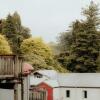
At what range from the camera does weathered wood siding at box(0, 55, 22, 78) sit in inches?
953

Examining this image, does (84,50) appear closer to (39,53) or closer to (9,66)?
(39,53)

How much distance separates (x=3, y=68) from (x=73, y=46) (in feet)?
216

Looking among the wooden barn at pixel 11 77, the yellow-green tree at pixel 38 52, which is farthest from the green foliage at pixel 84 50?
the wooden barn at pixel 11 77

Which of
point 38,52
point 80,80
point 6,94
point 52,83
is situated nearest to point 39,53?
point 38,52

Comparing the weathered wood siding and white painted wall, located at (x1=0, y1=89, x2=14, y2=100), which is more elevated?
the weathered wood siding

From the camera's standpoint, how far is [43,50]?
84.4 meters

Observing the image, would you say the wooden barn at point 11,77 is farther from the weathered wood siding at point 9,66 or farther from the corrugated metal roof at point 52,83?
the corrugated metal roof at point 52,83

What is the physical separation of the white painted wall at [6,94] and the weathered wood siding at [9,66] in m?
1.28

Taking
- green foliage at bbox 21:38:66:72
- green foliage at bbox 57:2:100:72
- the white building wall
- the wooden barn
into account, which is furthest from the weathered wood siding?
green foliage at bbox 57:2:100:72

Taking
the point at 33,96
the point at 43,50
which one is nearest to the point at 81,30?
the point at 43,50

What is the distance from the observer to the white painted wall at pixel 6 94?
25.5 m

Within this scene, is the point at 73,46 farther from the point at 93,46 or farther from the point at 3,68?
the point at 3,68

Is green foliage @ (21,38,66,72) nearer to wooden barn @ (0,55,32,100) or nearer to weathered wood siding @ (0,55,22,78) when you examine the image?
wooden barn @ (0,55,32,100)

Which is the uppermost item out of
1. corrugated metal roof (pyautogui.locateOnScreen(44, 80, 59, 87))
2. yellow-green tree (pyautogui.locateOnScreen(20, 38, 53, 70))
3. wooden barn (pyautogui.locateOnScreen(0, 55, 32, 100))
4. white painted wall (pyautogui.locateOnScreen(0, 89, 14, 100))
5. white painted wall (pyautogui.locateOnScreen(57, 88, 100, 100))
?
yellow-green tree (pyautogui.locateOnScreen(20, 38, 53, 70))
